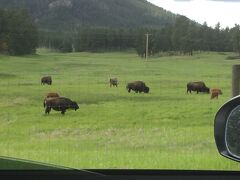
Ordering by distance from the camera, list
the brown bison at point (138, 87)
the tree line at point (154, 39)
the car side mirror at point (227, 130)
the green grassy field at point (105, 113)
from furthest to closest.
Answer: the brown bison at point (138, 87), the green grassy field at point (105, 113), the tree line at point (154, 39), the car side mirror at point (227, 130)

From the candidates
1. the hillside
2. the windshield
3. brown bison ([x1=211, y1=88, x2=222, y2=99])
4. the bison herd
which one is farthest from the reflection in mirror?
the bison herd

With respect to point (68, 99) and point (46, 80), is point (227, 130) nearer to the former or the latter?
point (46, 80)

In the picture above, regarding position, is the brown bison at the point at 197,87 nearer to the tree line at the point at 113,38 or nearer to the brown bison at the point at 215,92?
the brown bison at the point at 215,92

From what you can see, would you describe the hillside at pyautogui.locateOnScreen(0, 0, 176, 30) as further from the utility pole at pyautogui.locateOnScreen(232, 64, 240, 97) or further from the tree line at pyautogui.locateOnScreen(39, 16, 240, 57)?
the utility pole at pyautogui.locateOnScreen(232, 64, 240, 97)

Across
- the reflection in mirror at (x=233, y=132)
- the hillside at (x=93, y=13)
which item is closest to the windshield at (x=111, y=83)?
the hillside at (x=93, y=13)

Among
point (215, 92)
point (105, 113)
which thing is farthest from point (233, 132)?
point (105, 113)

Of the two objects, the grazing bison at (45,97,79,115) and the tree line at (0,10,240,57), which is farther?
the grazing bison at (45,97,79,115)
